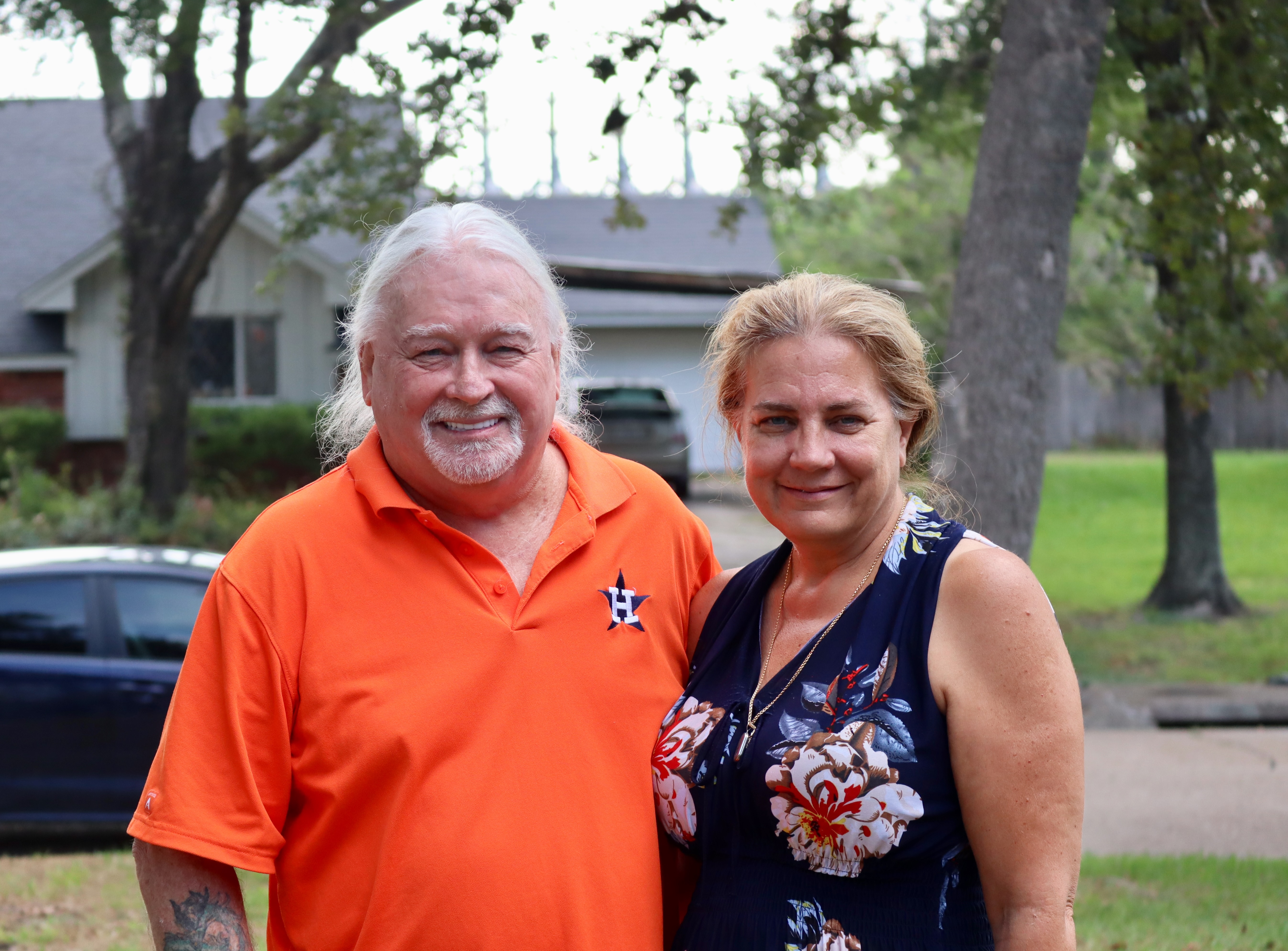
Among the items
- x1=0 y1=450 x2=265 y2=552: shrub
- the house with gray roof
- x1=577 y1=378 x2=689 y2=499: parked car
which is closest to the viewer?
x1=0 y1=450 x2=265 y2=552: shrub

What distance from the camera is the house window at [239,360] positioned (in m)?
20.0

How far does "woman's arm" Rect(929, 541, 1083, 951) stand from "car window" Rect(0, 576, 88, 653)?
5.84 metres

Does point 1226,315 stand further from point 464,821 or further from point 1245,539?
point 1245,539

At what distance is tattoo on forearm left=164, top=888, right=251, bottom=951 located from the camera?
2.15 meters

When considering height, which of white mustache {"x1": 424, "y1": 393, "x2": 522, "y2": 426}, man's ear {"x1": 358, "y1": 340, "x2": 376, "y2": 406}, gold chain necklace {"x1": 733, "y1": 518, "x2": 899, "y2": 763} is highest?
man's ear {"x1": 358, "y1": 340, "x2": 376, "y2": 406}

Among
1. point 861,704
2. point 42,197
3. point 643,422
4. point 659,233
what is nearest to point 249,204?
point 42,197

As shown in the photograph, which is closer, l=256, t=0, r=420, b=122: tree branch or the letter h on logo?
the letter h on logo

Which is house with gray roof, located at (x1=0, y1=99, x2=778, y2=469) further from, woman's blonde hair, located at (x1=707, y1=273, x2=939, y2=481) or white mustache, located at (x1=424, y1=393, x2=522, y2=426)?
woman's blonde hair, located at (x1=707, y1=273, x2=939, y2=481)

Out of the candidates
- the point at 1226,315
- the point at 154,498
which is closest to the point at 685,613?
the point at 1226,315

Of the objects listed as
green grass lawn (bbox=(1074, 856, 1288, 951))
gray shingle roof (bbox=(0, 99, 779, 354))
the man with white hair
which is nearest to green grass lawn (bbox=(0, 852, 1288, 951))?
green grass lawn (bbox=(1074, 856, 1288, 951))

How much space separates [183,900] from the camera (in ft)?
7.07

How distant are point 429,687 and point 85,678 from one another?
5.06 meters

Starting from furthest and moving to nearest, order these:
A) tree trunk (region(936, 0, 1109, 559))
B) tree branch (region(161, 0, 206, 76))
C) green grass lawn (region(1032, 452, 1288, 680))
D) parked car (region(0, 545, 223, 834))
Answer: green grass lawn (region(1032, 452, 1288, 680))
tree branch (region(161, 0, 206, 76))
parked car (region(0, 545, 223, 834))
tree trunk (region(936, 0, 1109, 559))

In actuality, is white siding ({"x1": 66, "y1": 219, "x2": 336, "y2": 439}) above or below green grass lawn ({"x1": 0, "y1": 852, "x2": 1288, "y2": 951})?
above
